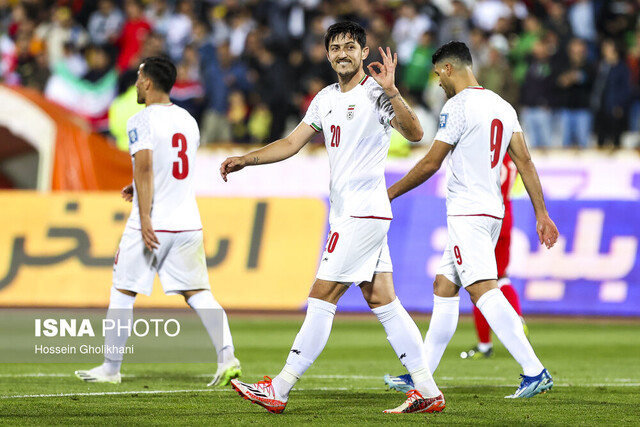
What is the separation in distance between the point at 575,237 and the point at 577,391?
7.12m

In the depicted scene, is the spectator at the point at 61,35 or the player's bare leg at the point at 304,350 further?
the spectator at the point at 61,35

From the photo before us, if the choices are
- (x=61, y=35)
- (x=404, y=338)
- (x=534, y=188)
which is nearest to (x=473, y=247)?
(x=534, y=188)

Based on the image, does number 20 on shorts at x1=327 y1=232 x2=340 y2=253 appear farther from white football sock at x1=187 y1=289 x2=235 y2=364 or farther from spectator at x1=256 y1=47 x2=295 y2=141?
spectator at x1=256 y1=47 x2=295 y2=141

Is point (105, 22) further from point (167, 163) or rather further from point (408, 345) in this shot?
point (408, 345)

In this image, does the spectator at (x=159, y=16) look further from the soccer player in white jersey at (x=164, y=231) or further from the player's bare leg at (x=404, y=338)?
the player's bare leg at (x=404, y=338)

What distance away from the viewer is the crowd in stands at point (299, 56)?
19.7 meters

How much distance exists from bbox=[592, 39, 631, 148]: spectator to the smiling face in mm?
12482

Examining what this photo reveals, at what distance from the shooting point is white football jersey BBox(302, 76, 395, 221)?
746 centimetres

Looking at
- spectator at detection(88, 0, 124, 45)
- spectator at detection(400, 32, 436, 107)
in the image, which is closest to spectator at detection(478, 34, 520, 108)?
spectator at detection(400, 32, 436, 107)

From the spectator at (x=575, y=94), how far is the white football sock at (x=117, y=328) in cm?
1206

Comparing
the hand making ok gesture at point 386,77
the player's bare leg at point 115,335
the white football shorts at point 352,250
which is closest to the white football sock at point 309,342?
the white football shorts at point 352,250

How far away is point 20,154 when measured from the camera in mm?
20875

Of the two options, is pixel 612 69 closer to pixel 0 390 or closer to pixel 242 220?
pixel 242 220

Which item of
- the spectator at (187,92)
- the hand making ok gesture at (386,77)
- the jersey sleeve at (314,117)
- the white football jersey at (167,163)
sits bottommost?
the white football jersey at (167,163)
